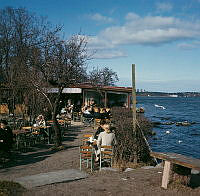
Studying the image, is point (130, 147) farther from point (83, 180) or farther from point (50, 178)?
point (50, 178)

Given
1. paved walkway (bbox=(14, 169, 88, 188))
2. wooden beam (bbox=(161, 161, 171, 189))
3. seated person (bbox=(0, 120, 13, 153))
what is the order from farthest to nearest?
seated person (bbox=(0, 120, 13, 153)) < paved walkway (bbox=(14, 169, 88, 188)) < wooden beam (bbox=(161, 161, 171, 189))

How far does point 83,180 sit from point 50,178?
78cm

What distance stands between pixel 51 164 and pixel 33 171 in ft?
2.96

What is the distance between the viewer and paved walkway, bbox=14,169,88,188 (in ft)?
20.6

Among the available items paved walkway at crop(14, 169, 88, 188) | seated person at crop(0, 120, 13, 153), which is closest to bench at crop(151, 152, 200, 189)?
paved walkway at crop(14, 169, 88, 188)

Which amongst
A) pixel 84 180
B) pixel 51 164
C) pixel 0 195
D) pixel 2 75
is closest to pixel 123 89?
pixel 2 75

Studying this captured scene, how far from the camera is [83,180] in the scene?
22.1 ft

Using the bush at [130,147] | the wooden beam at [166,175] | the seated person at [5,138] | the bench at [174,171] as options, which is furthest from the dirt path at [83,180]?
the bush at [130,147]

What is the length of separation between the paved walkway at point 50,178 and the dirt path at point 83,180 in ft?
0.70

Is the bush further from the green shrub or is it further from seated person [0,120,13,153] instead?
seated person [0,120,13,153]

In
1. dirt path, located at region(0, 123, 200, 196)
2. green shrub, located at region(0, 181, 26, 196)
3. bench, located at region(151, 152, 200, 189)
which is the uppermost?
bench, located at region(151, 152, 200, 189)

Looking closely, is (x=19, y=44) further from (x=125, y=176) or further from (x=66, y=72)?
(x=125, y=176)

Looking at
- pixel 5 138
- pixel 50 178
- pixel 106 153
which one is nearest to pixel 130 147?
pixel 106 153

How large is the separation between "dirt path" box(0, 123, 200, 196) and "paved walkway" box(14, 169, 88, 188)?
0.70 ft
